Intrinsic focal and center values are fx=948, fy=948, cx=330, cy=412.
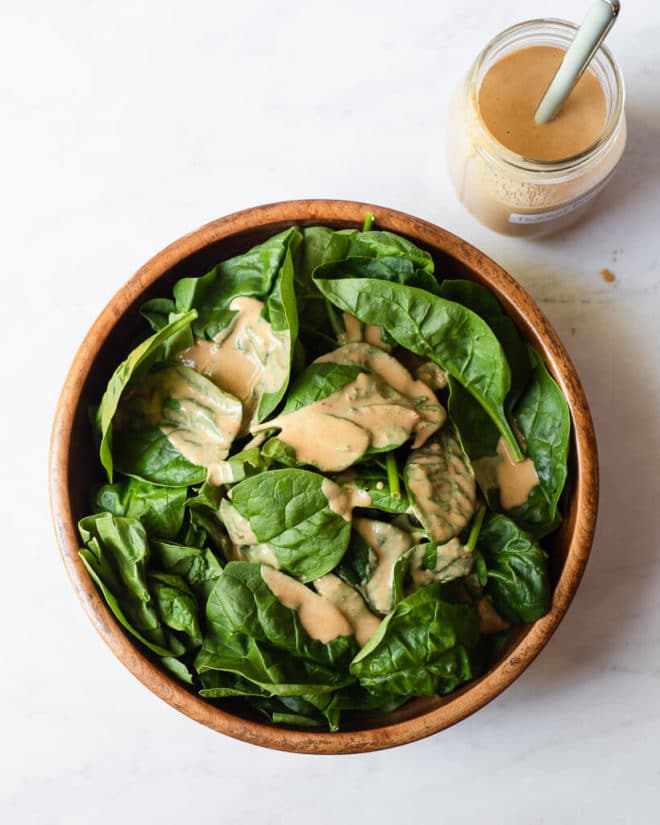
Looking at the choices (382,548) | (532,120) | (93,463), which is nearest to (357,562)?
(382,548)

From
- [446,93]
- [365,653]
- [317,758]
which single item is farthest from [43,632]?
[446,93]

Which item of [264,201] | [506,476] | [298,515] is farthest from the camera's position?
[264,201]

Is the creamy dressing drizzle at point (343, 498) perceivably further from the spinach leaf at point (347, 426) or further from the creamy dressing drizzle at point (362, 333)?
the creamy dressing drizzle at point (362, 333)

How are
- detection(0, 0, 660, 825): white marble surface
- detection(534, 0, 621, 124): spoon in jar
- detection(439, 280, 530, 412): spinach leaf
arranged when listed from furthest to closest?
detection(0, 0, 660, 825): white marble surface → detection(439, 280, 530, 412): spinach leaf → detection(534, 0, 621, 124): spoon in jar

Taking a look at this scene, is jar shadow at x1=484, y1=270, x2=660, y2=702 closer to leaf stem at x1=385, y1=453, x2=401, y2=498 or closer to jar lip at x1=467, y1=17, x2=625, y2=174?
jar lip at x1=467, y1=17, x2=625, y2=174

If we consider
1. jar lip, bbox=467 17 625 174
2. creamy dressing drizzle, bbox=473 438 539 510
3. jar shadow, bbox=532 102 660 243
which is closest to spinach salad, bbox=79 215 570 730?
creamy dressing drizzle, bbox=473 438 539 510

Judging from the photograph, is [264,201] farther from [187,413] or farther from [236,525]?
[236,525]
